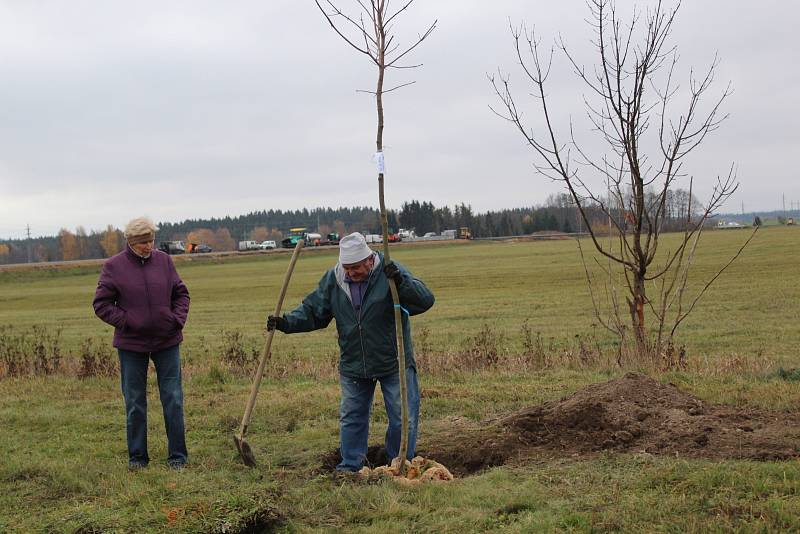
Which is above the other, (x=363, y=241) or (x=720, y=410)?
(x=363, y=241)

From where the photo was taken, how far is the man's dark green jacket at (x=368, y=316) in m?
5.75

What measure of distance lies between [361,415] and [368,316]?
2.86 ft

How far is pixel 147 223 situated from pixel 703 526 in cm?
468

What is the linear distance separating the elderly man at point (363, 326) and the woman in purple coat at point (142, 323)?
1.00 metres

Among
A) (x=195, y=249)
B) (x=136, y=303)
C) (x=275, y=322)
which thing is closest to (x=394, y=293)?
(x=275, y=322)

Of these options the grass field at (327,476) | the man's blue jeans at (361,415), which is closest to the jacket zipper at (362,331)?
the man's blue jeans at (361,415)

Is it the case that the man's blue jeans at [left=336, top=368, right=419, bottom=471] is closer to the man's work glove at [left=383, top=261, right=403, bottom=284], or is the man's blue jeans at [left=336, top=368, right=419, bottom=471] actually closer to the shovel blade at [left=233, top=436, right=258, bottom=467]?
the shovel blade at [left=233, top=436, right=258, bottom=467]

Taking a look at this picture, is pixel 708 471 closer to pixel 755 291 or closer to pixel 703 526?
pixel 703 526

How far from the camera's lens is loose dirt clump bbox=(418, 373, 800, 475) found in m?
5.58

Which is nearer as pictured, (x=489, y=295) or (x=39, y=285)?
(x=489, y=295)

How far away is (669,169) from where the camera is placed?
883 cm

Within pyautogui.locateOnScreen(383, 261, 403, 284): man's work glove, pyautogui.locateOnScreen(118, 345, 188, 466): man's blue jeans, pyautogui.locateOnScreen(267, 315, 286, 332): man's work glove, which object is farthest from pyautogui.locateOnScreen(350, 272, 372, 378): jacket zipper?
pyautogui.locateOnScreen(118, 345, 188, 466): man's blue jeans

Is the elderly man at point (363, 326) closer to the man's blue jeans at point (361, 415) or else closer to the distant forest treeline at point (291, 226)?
the man's blue jeans at point (361, 415)

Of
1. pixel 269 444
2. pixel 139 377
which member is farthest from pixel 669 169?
pixel 139 377
